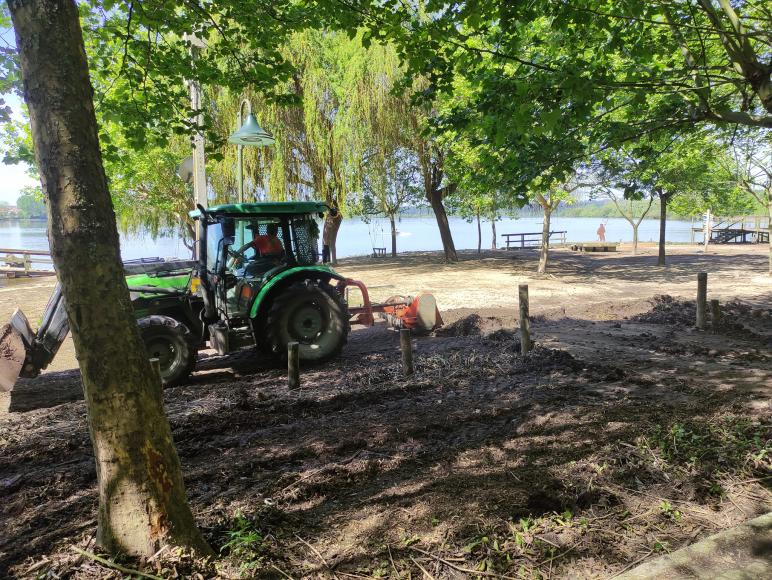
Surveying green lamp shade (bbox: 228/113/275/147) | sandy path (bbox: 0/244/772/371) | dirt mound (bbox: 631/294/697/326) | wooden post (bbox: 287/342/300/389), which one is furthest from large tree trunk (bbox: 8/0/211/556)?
dirt mound (bbox: 631/294/697/326)

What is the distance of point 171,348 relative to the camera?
6527 mm

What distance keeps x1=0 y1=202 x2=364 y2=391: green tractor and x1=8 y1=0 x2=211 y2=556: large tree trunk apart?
4174 mm

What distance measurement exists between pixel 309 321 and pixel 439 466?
13.7 feet

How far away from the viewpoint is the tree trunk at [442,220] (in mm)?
21984

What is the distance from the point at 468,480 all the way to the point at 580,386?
269 centimetres

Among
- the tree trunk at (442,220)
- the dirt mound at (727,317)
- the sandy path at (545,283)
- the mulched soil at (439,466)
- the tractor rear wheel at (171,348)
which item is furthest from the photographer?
the tree trunk at (442,220)

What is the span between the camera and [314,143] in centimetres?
1691

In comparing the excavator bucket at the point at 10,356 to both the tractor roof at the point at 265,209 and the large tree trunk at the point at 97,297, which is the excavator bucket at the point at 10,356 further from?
the large tree trunk at the point at 97,297

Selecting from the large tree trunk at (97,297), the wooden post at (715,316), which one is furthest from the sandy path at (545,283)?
the large tree trunk at (97,297)

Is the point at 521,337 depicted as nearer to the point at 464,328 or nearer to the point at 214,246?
the point at 464,328

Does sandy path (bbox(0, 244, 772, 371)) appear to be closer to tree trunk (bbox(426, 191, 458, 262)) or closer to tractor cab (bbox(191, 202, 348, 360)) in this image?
tree trunk (bbox(426, 191, 458, 262))

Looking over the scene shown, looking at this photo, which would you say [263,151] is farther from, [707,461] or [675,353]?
[707,461]

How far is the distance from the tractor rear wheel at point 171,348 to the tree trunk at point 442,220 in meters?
16.3

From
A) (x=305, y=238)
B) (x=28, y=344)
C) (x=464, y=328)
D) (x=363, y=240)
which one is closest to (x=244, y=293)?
(x=305, y=238)
